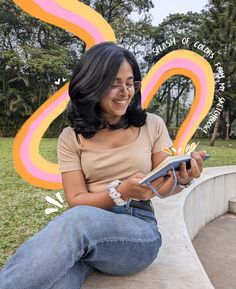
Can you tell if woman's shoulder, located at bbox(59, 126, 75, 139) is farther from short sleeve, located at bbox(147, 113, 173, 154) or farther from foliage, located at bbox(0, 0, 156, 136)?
foliage, located at bbox(0, 0, 156, 136)

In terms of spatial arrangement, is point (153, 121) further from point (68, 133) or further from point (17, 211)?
point (17, 211)

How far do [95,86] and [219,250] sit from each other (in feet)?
7.07

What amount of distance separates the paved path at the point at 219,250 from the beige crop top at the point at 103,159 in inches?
52.1

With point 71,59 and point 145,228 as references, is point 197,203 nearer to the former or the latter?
point 145,228

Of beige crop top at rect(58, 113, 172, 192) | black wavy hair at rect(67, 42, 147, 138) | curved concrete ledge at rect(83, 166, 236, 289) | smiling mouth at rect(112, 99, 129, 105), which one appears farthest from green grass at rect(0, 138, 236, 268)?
smiling mouth at rect(112, 99, 129, 105)

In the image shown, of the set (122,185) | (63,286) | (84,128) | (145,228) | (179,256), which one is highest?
(84,128)

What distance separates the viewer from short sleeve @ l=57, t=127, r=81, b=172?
1443 mm

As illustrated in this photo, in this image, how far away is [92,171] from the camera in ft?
4.72

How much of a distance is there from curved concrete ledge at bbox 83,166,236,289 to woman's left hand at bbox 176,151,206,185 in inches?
15.9

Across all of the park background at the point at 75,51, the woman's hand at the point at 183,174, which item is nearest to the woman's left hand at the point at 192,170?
the woman's hand at the point at 183,174

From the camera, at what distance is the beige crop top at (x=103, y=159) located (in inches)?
56.2

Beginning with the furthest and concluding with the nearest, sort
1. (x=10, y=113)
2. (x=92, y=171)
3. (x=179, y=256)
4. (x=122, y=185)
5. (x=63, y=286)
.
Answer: (x=10, y=113)
(x=179, y=256)
(x=92, y=171)
(x=122, y=185)
(x=63, y=286)

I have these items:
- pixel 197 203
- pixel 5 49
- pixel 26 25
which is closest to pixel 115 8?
pixel 26 25

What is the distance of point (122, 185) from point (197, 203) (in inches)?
94.0
